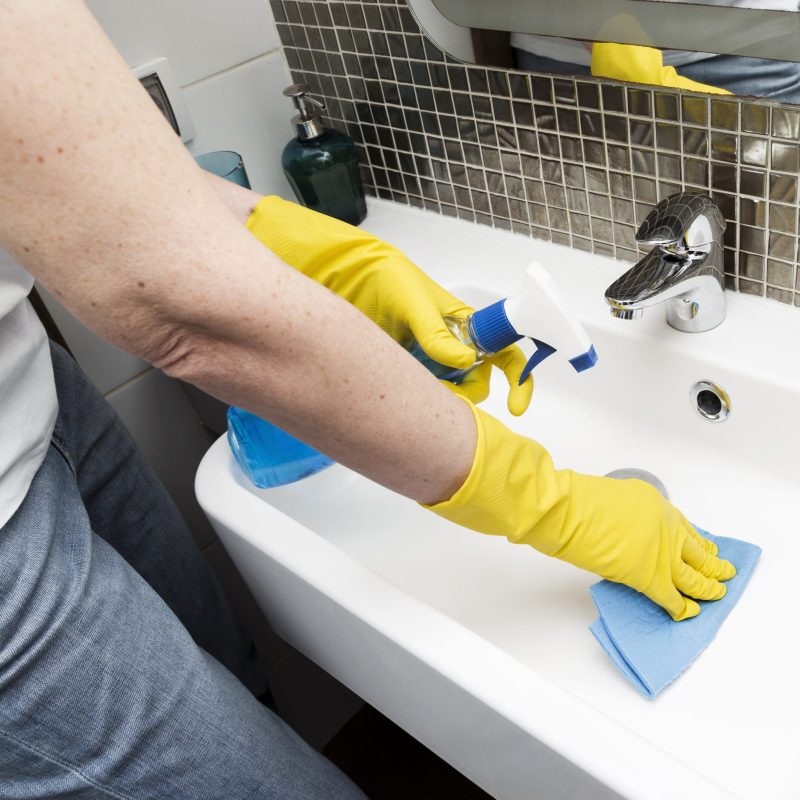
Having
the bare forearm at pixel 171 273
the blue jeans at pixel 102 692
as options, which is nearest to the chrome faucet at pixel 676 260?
the bare forearm at pixel 171 273

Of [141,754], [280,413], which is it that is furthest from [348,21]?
[141,754]

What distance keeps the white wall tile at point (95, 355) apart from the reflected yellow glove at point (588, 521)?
1.86 feet

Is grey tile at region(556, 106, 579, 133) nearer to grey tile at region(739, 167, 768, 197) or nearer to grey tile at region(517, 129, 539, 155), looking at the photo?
grey tile at region(517, 129, 539, 155)

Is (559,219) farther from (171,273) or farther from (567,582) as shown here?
(171,273)

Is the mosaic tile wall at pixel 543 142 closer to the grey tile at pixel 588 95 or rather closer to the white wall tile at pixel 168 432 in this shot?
the grey tile at pixel 588 95

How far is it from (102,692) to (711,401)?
1.84 feet

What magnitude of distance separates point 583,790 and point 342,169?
0.73 m

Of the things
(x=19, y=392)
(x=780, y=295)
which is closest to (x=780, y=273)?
(x=780, y=295)

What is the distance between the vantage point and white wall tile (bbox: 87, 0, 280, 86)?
3.10ft

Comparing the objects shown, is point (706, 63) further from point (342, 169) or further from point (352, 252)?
point (342, 169)

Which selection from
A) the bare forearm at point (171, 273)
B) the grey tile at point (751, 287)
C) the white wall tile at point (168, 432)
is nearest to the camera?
the bare forearm at point (171, 273)

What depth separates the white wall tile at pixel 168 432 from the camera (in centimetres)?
109

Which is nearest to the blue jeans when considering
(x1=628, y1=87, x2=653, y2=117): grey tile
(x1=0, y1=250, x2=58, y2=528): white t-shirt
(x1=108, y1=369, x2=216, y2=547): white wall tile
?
(x1=0, y1=250, x2=58, y2=528): white t-shirt

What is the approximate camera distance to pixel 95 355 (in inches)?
40.6
